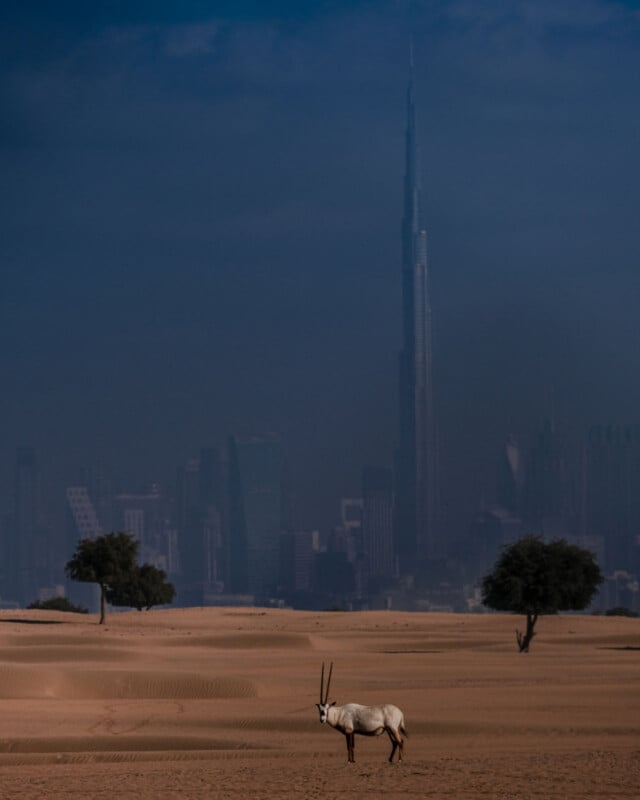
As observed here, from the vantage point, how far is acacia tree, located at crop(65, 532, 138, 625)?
66938mm

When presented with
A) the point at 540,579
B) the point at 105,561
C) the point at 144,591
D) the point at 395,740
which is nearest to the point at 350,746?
the point at 395,740

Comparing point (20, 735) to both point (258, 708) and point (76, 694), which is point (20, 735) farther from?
point (76, 694)

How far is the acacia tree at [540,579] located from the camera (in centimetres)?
5578

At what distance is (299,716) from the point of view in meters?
30.8

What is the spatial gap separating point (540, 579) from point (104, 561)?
20.0 meters

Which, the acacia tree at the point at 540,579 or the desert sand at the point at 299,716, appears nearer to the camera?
the desert sand at the point at 299,716

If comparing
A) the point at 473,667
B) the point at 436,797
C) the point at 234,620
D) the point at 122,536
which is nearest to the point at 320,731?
the point at 436,797

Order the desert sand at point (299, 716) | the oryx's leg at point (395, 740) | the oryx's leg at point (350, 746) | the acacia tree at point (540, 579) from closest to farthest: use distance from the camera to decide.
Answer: the desert sand at point (299, 716)
the oryx's leg at point (395, 740)
the oryx's leg at point (350, 746)
the acacia tree at point (540, 579)

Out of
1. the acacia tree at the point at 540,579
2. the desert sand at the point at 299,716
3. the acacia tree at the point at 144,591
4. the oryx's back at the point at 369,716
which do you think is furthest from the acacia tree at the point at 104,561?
the oryx's back at the point at 369,716

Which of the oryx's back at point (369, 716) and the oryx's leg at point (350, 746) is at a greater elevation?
the oryx's back at point (369, 716)

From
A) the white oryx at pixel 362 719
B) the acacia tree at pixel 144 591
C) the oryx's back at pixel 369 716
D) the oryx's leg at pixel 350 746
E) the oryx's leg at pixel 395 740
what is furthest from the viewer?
the acacia tree at pixel 144 591

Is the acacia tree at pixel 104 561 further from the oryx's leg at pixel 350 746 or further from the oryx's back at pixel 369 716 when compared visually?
the oryx's back at pixel 369 716

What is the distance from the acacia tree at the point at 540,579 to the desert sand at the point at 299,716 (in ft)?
5.24

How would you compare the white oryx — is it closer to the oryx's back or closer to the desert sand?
the oryx's back
